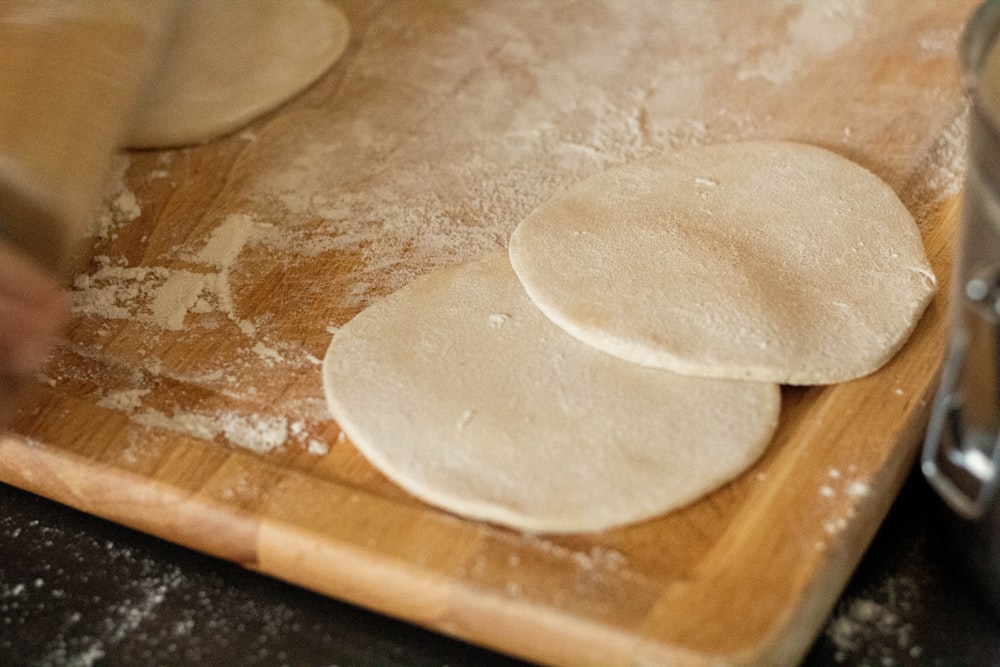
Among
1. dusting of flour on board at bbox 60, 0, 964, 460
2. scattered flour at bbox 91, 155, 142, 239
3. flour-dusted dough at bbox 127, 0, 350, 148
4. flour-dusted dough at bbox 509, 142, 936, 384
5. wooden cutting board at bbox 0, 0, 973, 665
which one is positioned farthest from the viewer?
flour-dusted dough at bbox 127, 0, 350, 148

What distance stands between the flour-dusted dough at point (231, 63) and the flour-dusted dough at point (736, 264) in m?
0.62

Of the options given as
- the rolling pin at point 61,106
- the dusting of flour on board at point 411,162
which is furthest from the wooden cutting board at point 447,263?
the rolling pin at point 61,106

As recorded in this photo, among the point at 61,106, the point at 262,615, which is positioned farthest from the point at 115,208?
the point at 262,615

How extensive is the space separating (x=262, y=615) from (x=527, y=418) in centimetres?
35

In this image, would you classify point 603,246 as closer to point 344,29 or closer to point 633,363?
point 633,363

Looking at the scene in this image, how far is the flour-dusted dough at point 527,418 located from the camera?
3.24 feet

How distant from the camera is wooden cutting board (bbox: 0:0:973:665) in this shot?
37.3 inches

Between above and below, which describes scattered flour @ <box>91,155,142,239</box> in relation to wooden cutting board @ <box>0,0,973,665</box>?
below

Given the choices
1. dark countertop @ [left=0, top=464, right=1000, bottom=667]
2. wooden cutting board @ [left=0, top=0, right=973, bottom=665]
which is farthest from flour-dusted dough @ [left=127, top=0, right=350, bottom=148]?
dark countertop @ [left=0, top=464, right=1000, bottom=667]

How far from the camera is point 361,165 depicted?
1546 mm

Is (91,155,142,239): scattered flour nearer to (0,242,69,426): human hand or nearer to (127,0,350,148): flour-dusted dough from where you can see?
(127,0,350,148): flour-dusted dough

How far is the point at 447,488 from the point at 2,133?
26.4 inches

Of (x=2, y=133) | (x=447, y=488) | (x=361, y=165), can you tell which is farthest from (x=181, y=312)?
(x=447, y=488)

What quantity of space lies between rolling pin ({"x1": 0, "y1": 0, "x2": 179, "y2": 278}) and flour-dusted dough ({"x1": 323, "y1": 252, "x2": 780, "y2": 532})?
367 mm
